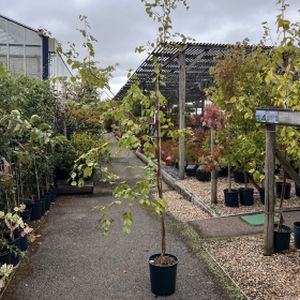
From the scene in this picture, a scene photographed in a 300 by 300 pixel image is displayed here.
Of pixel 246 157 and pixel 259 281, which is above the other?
pixel 246 157

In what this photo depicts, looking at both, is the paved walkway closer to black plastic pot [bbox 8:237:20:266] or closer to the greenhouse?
black plastic pot [bbox 8:237:20:266]

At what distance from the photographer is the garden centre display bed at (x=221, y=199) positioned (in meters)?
5.44

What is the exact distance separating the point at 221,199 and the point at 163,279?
11.4 ft

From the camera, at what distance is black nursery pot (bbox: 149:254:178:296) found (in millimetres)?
2924

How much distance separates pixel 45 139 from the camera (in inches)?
85.5

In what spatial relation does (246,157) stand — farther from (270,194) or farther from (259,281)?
(259,281)

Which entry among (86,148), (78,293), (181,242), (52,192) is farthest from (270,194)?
(86,148)

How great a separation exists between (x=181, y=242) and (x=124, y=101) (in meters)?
2.29

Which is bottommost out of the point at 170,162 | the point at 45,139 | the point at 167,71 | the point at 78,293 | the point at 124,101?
the point at 78,293

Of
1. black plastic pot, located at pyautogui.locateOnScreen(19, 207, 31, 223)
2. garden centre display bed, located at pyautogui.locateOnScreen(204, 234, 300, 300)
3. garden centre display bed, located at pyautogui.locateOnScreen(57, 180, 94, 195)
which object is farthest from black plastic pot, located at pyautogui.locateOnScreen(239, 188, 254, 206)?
black plastic pot, located at pyautogui.locateOnScreen(19, 207, 31, 223)

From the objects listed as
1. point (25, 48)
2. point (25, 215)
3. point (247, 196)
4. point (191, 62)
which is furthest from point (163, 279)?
point (25, 48)

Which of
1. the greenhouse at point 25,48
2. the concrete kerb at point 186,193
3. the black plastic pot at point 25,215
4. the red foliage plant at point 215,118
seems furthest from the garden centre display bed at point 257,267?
the greenhouse at point 25,48

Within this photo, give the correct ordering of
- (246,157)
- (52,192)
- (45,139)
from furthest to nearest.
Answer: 1. (52,192)
2. (246,157)
3. (45,139)

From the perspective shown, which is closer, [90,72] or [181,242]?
[90,72]
